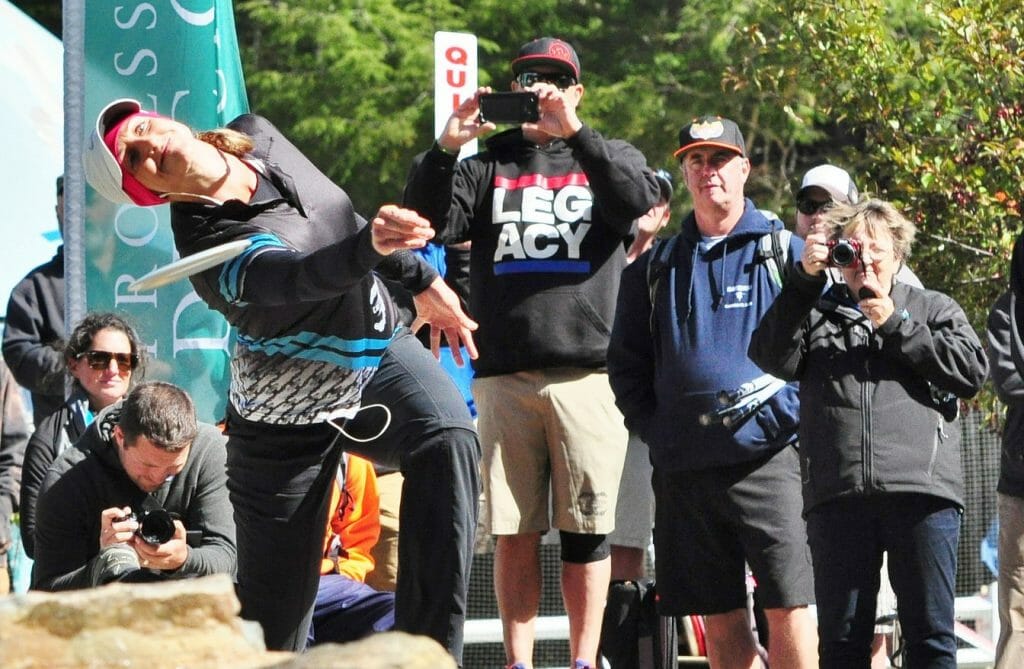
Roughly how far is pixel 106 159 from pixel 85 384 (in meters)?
2.52

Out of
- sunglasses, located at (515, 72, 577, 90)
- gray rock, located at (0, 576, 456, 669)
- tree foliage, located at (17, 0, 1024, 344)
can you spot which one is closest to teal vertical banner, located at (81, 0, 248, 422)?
sunglasses, located at (515, 72, 577, 90)

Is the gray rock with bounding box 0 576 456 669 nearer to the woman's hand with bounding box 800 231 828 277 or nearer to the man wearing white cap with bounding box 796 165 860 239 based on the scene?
the woman's hand with bounding box 800 231 828 277

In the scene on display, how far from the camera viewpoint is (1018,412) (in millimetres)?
6387

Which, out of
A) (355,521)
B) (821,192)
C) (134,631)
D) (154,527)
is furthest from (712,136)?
(134,631)

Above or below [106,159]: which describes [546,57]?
above

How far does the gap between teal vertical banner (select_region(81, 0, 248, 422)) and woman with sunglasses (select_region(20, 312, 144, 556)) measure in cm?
14

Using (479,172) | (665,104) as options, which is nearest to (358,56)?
(665,104)

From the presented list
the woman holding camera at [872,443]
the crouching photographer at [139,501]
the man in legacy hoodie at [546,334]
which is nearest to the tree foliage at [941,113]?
the man in legacy hoodie at [546,334]

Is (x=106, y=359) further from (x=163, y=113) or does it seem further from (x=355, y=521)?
(x=355, y=521)

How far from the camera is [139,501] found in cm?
609

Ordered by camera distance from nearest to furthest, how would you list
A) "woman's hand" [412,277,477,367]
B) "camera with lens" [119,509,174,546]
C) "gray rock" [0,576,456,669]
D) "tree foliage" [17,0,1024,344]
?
1. "gray rock" [0,576,456,669]
2. "woman's hand" [412,277,477,367]
3. "camera with lens" [119,509,174,546]
4. "tree foliage" [17,0,1024,344]

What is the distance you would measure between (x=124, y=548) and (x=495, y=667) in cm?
432

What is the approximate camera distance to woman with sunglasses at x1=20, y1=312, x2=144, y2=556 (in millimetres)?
7027

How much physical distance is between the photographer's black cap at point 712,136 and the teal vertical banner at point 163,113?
2135 millimetres
